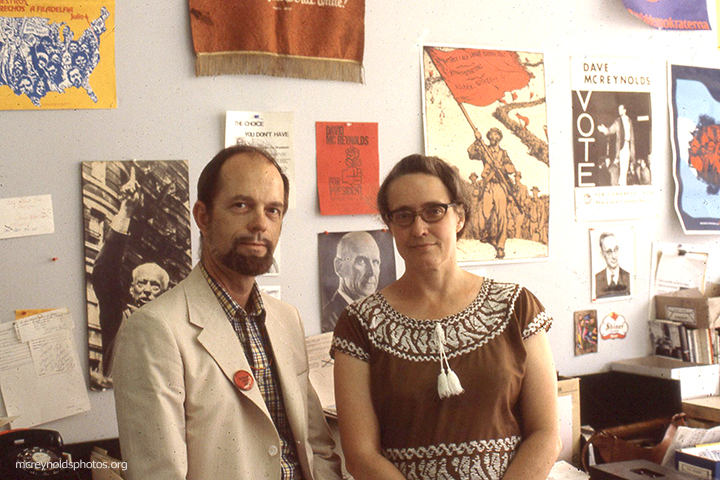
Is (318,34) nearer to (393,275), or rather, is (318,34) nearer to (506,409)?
(393,275)

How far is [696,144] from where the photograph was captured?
2.87m

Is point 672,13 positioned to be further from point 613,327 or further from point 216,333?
point 216,333

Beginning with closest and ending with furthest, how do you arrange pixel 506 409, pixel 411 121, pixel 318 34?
pixel 506 409, pixel 318 34, pixel 411 121

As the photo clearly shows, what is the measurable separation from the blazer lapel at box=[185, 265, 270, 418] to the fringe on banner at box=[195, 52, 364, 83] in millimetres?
834

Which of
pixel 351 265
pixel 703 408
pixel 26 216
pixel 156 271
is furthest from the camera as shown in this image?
pixel 703 408

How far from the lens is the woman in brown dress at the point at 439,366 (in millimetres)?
1508

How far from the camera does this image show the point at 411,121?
2.38 metres

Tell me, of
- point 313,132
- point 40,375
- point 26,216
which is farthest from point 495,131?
point 40,375

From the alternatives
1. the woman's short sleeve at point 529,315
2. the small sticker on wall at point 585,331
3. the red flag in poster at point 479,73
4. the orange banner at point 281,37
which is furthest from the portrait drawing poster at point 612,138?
the woman's short sleeve at point 529,315

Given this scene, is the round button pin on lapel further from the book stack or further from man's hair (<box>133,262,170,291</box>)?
the book stack

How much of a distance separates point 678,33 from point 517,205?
1119mm

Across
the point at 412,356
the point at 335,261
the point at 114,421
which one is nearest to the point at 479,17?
the point at 335,261

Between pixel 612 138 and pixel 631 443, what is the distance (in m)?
1.20

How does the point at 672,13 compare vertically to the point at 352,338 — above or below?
above
